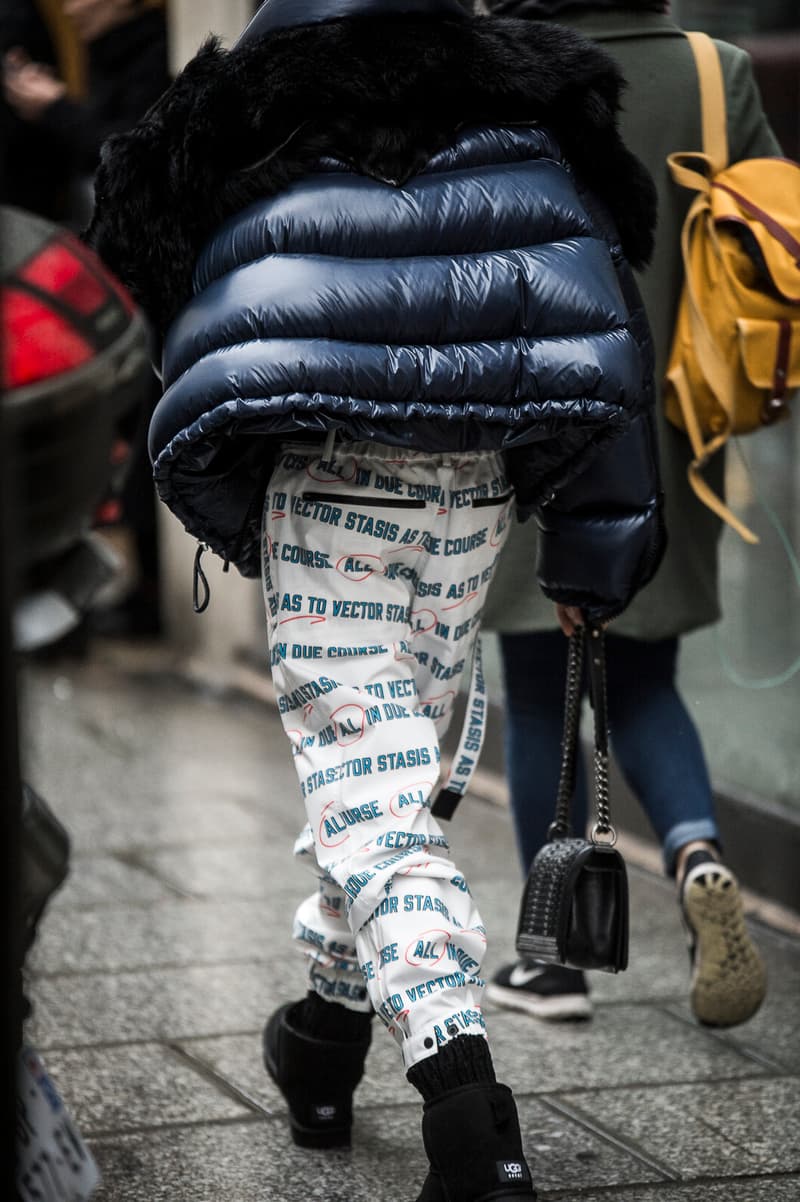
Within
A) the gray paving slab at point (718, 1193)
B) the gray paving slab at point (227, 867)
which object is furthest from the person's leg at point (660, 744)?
the gray paving slab at point (227, 867)

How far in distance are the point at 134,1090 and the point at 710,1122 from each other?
3.04 feet

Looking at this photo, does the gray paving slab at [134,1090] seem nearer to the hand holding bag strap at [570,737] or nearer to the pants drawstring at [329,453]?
the hand holding bag strap at [570,737]

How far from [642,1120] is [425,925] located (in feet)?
2.68

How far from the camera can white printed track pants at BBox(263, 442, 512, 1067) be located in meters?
2.36

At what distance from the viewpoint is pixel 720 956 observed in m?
3.14

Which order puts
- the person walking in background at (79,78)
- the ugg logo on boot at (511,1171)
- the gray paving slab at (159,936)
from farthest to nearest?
the person walking in background at (79,78) → the gray paving slab at (159,936) → the ugg logo on boot at (511,1171)

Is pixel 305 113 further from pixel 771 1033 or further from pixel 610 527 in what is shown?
pixel 771 1033

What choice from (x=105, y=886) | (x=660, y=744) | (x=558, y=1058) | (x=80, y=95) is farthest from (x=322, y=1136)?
(x=80, y=95)

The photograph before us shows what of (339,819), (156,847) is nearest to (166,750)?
(156,847)

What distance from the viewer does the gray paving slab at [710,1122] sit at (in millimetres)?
2779

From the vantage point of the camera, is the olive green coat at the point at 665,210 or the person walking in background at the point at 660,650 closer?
the person walking in background at the point at 660,650

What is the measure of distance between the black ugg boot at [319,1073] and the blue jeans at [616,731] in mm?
791

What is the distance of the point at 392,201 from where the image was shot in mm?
2311

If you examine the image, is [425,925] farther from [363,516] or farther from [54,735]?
[54,735]
